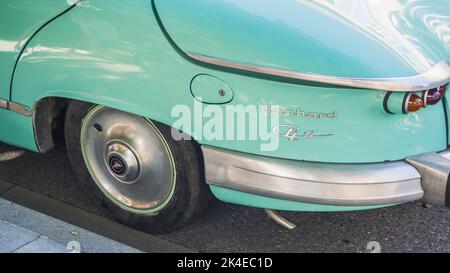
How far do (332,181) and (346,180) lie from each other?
0.06 meters

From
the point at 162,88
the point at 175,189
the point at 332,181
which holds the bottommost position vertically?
the point at 175,189

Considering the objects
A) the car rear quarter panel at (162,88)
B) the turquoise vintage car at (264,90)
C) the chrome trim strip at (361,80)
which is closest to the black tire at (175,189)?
the turquoise vintage car at (264,90)

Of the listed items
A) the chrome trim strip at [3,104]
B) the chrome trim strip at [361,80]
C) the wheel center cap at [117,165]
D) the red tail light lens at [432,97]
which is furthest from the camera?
the chrome trim strip at [3,104]

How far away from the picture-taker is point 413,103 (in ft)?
9.11

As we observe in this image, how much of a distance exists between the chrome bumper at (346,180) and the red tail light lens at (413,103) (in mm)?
255

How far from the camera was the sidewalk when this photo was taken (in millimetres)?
3180

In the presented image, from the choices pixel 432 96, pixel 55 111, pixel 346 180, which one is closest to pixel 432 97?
pixel 432 96

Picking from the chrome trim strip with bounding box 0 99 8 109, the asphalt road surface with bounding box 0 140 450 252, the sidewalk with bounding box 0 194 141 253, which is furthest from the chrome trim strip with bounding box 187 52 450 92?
the chrome trim strip with bounding box 0 99 8 109

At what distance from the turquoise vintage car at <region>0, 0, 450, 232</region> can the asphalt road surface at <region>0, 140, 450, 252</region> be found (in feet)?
0.86

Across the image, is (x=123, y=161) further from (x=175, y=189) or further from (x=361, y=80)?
(x=361, y=80)

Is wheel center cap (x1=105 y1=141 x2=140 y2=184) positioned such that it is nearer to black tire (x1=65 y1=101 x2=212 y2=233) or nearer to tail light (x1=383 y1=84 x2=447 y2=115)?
black tire (x1=65 y1=101 x2=212 y2=233)

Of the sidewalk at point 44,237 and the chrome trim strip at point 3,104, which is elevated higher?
the chrome trim strip at point 3,104

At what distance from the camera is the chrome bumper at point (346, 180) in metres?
2.85

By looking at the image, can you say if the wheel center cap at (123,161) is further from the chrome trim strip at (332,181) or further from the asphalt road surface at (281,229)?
the chrome trim strip at (332,181)
